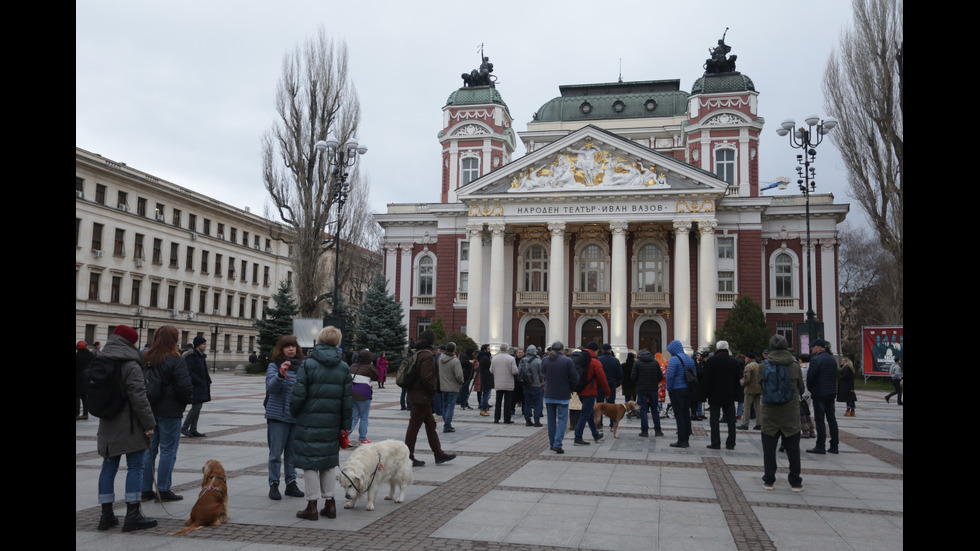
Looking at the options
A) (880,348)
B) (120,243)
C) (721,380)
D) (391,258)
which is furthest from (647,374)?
(120,243)

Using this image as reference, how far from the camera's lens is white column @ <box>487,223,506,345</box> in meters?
41.0

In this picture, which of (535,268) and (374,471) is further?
(535,268)

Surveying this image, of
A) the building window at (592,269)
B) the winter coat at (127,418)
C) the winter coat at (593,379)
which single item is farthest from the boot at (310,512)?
the building window at (592,269)

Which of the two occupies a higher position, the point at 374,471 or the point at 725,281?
the point at 725,281

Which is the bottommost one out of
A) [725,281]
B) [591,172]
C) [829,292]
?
[829,292]

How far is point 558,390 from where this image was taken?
37.8ft

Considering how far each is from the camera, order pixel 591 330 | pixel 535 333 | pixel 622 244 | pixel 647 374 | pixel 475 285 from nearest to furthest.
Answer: pixel 647 374 → pixel 622 244 → pixel 475 285 → pixel 591 330 → pixel 535 333

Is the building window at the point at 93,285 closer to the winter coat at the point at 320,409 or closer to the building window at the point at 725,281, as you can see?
the building window at the point at 725,281

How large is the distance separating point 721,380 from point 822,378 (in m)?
1.65

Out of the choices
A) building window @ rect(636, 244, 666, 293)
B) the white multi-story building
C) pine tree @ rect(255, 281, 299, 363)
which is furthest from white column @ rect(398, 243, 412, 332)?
building window @ rect(636, 244, 666, 293)

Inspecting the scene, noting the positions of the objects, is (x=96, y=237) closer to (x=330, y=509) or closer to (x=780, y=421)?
(x=330, y=509)

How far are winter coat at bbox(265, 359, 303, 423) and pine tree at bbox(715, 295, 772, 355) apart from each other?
30.6 metres

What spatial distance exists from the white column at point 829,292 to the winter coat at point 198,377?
38.6 meters

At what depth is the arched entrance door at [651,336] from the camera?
42.0 meters
